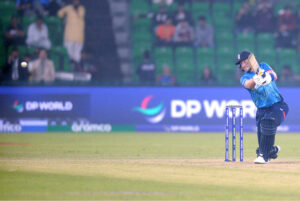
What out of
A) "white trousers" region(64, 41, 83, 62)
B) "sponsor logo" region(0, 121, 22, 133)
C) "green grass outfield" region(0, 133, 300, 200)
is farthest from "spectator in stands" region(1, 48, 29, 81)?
"green grass outfield" region(0, 133, 300, 200)

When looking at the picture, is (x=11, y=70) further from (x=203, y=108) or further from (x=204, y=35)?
(x=204, y=35)

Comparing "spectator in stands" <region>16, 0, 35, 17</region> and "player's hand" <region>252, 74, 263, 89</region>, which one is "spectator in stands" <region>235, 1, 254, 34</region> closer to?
"spectator in stands" <region>16, 0, 35, 17</region>

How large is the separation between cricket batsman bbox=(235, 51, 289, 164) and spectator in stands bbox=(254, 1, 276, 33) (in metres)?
15.2

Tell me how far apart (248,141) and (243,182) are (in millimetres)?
9774

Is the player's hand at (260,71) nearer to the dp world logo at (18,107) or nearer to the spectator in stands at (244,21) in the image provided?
the dp world logo at (18,107)

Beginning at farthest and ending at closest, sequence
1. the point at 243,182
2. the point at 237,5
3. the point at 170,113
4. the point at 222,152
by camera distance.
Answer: the point at 237,5
the point at 170,113
the point at 222,152
the point at 243,182

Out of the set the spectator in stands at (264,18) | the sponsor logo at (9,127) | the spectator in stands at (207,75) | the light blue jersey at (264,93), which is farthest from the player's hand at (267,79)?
the spectator in stands at (264,18)

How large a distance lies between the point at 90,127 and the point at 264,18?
327 inches

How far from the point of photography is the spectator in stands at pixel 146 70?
26359 millimetres

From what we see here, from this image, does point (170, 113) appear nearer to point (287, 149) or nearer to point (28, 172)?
point (287, 149)

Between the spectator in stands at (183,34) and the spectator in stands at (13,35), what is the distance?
5443 mm

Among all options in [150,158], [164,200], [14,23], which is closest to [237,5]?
[14,23]

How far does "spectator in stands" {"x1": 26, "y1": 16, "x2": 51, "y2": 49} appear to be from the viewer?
26688 millimetres

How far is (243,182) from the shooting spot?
1102cm
